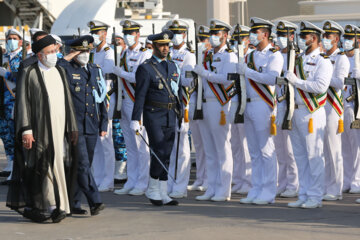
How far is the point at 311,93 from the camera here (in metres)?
10.8

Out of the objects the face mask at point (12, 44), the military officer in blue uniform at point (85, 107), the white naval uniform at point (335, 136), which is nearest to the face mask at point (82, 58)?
the military officer in blue uniform at point (85, 107)

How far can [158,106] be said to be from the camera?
10906 millimetres

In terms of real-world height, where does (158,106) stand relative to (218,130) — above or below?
above

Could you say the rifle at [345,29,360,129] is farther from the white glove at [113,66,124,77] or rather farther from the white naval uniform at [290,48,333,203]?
the white glove at [113,66,124,77]

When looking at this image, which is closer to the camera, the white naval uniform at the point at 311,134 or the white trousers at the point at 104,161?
the white naval uniform at the point at 311,134

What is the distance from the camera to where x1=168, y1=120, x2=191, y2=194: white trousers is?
466 inches

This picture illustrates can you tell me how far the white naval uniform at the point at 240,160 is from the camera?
1236cm

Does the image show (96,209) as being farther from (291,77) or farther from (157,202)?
(291,77)

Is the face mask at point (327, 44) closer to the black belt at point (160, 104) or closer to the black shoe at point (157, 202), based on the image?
the black belt at point (160, 104)

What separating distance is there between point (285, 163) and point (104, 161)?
2.40 metres

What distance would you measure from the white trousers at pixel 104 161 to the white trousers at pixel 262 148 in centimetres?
228

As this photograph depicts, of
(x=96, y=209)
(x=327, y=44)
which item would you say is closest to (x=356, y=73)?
(x=327, y=44)

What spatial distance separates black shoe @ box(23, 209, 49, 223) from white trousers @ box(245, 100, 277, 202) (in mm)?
2583

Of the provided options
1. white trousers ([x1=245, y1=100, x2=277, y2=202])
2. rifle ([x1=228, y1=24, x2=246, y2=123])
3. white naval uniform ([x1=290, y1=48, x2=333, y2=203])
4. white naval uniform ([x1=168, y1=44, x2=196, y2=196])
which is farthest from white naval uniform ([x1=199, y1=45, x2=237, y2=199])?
white naval uniform ([x1=290, y1=48, x2=333, y2=203])
